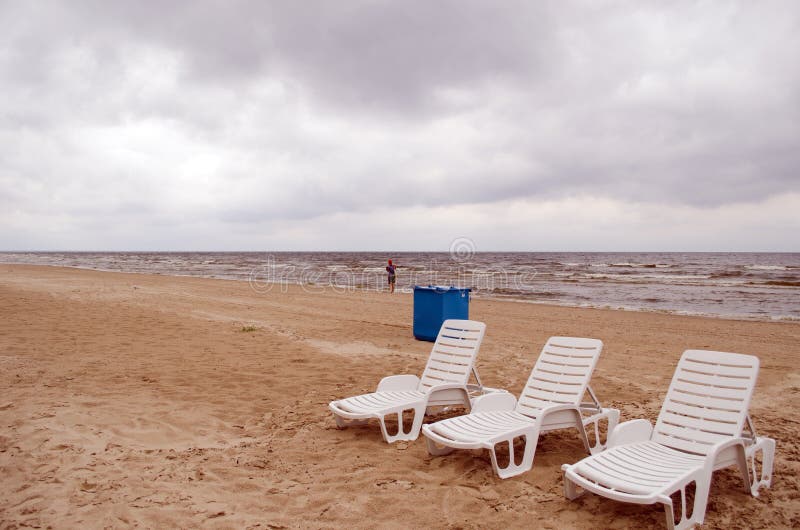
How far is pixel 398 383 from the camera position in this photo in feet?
18.6

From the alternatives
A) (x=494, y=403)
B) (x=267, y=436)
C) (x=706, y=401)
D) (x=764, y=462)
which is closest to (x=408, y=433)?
(x=494, y=403)

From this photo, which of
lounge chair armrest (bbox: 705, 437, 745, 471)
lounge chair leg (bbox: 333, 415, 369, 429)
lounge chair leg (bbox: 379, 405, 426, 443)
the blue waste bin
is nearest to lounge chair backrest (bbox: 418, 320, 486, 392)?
lounge chair leg (bbox: 379, 405, 426, 443)

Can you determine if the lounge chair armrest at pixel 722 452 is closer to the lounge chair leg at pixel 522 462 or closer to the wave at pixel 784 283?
the lounge chair leg at pixel 522 462

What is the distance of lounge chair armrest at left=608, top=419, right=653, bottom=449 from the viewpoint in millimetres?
3949

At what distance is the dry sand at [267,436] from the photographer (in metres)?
3.52

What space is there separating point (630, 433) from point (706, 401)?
2.17ft

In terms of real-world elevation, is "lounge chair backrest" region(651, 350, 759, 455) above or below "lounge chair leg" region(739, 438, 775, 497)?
above

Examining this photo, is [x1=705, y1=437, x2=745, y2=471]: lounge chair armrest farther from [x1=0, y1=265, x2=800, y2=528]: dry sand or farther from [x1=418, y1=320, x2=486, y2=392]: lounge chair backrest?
[x1=418, y1=320, x2=486, y2=392]: lounge chair backrest

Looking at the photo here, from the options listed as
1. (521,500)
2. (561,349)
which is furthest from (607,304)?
(521,500)

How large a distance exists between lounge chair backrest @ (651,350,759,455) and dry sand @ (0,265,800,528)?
1.40 ft

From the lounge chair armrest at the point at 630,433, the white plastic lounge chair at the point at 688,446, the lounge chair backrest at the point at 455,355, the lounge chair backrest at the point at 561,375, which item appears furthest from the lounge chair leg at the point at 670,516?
the lounge chair backrest at the point at 455,355

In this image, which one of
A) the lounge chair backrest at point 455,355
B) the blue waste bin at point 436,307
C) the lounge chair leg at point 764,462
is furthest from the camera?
the blue waste bin at point 436,307

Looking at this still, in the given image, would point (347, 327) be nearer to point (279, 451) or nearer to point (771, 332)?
point (279, 451)

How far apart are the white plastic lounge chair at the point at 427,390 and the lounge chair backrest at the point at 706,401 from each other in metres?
1.85
